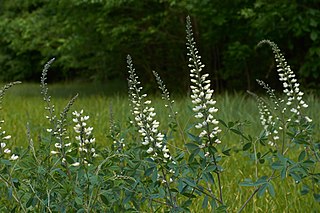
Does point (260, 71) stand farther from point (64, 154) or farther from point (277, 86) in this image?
point (64, 154)

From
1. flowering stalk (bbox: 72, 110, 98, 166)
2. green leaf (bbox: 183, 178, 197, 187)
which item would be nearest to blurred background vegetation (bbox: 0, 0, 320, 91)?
flowering stalk (bbox: 72, 110, 98, 166)

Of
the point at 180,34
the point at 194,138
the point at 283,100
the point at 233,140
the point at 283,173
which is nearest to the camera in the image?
the point at 283,173

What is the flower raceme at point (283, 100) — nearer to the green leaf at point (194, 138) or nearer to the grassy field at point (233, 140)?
the grassy field at point (233, 140)

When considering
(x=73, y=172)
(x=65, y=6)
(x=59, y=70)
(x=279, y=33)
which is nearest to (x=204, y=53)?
(x=279, y=33)

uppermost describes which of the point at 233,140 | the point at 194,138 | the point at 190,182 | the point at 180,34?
the point at 194,138

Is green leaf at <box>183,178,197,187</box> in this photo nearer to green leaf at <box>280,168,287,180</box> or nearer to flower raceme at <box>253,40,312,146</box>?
green leaf at <box>280,168,287,180</box>

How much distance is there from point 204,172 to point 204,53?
966 centimetres

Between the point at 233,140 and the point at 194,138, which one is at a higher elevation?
the point at 194,138

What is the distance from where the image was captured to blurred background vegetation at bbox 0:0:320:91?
8.74m

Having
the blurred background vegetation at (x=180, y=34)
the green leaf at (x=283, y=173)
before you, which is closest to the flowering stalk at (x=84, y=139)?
the green leaf at (x=283, y=173)

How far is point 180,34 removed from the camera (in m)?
11.4


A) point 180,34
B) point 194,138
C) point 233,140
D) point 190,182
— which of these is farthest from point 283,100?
point 180,34

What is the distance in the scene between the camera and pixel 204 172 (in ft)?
6.20

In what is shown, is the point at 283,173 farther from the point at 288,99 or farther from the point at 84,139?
the point at 288,99
